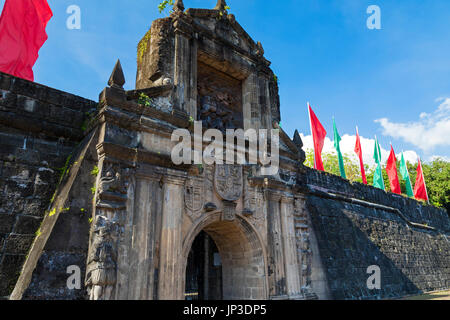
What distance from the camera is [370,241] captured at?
10.9m

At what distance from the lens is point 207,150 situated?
6113mm

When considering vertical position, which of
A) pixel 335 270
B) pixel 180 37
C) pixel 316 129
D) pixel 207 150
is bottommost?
pixel 335 270

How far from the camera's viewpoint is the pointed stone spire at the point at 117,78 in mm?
5282

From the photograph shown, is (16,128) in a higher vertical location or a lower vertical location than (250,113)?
lower

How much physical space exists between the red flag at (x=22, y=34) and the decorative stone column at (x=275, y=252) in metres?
5.96

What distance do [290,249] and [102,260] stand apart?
3.96 meters

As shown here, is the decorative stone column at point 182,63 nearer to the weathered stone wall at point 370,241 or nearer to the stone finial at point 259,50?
the stone finial at point 259,50

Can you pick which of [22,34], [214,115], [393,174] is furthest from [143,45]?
[393,174]

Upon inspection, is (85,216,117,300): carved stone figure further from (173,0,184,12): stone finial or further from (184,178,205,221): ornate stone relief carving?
(173,0,184,12): stone finial

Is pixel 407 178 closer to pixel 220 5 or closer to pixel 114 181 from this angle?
pixel 220 5
